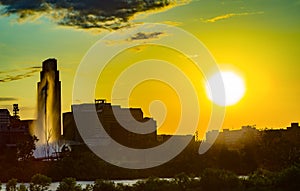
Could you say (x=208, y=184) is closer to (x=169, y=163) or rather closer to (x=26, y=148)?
(x=169, y=163)

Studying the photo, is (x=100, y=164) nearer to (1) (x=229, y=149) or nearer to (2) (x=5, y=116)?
(1) (x=229, y=149)

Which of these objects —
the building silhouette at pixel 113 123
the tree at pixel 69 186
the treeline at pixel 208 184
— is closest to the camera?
the tree at pixel 69 186

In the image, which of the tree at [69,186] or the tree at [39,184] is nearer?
the tree at [69,186]

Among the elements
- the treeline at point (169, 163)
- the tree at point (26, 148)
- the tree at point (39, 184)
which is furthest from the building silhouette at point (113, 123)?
the tree at point (39, 184)

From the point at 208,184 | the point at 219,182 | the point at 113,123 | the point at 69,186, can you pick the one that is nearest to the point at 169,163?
the point at 208,184

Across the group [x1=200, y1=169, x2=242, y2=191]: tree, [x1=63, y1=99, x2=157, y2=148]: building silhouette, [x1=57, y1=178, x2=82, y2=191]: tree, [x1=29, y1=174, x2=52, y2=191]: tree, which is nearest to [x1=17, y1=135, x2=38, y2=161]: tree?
[x1=63, y1=99, x2=157, y2=148]: building silhouette

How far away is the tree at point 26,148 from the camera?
257ft

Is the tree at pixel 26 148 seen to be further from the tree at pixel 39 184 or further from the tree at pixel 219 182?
the tree at pixel 219 182

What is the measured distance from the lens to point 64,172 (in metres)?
69.1

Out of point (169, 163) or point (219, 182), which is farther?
point (169, 163)

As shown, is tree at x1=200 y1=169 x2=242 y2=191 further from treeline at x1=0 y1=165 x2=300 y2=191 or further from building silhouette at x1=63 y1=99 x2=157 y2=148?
building silhouette at x1=63 y1=99 x2=157 y2=148

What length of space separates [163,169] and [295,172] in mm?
32379

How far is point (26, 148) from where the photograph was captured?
81.5 meters

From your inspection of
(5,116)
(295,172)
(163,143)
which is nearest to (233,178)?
(295,172)
